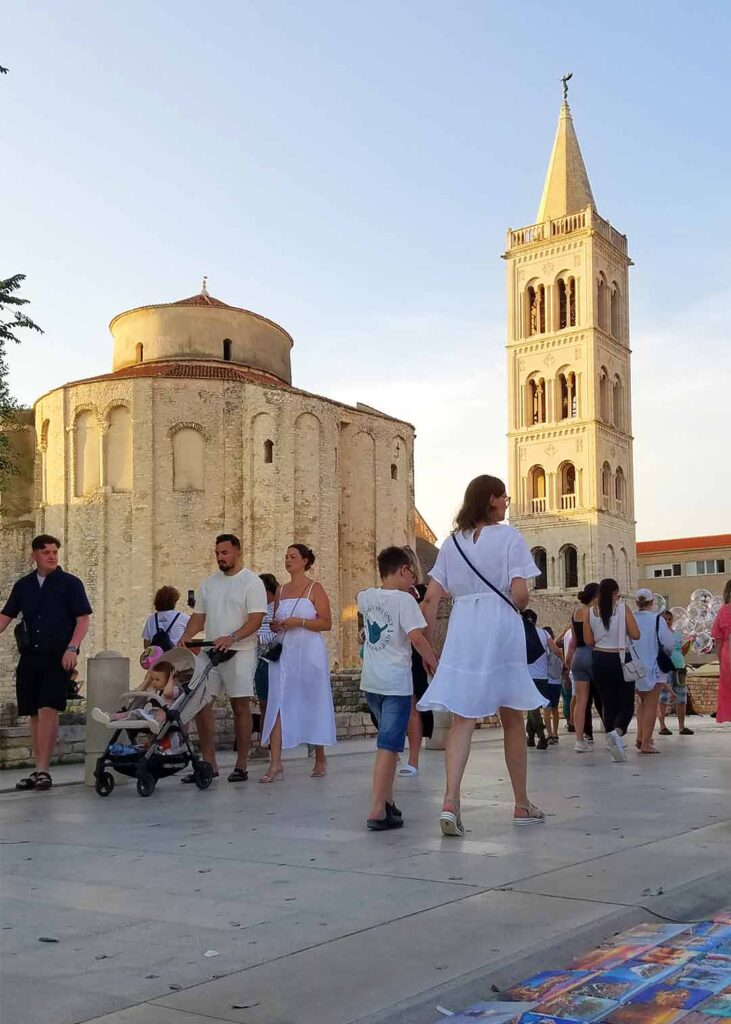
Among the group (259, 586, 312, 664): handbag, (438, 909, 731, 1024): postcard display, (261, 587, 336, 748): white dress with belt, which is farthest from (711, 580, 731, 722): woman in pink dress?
(438, 909, 731, 1024): postcard display

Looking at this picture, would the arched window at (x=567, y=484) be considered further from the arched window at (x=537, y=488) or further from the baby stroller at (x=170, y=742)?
the baby stroller at (x=170, y=742)

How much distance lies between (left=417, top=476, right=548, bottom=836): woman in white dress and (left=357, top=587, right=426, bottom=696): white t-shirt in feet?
1.60

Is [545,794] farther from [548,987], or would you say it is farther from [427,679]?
[548,987]

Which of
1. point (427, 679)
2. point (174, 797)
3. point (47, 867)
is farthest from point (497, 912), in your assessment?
point (427, 679)

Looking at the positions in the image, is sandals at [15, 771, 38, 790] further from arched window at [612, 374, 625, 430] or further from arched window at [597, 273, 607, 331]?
arched window at [612, 374, 625, 430]

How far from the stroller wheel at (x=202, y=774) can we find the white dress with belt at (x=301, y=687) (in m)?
0.67

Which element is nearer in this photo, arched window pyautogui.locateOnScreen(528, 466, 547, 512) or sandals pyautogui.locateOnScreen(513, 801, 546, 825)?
sandals pyautogui.locateOnScreen(513, 801, 546, 825)

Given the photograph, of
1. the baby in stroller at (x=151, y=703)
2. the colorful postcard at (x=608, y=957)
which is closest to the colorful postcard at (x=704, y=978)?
the colorful postcard at (x=608, y=957)

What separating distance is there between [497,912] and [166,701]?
487 cm

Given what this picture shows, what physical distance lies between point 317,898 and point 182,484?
40.8 metres

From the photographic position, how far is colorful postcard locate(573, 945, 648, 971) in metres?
3.24

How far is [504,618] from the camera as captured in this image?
587 cm

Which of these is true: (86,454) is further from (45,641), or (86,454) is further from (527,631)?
(527,631)

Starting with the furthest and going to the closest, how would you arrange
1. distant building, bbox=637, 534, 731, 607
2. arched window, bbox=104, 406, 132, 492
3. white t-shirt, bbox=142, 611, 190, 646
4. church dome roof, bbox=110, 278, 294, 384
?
distant building, bbox=637, 534, 731, 607 < church dome roof, bbox=110, 278, 294, 384 < arched window, bbox=104, 406, 132, 492 < white t-shirt, bbox=142, 611, 190, 646
